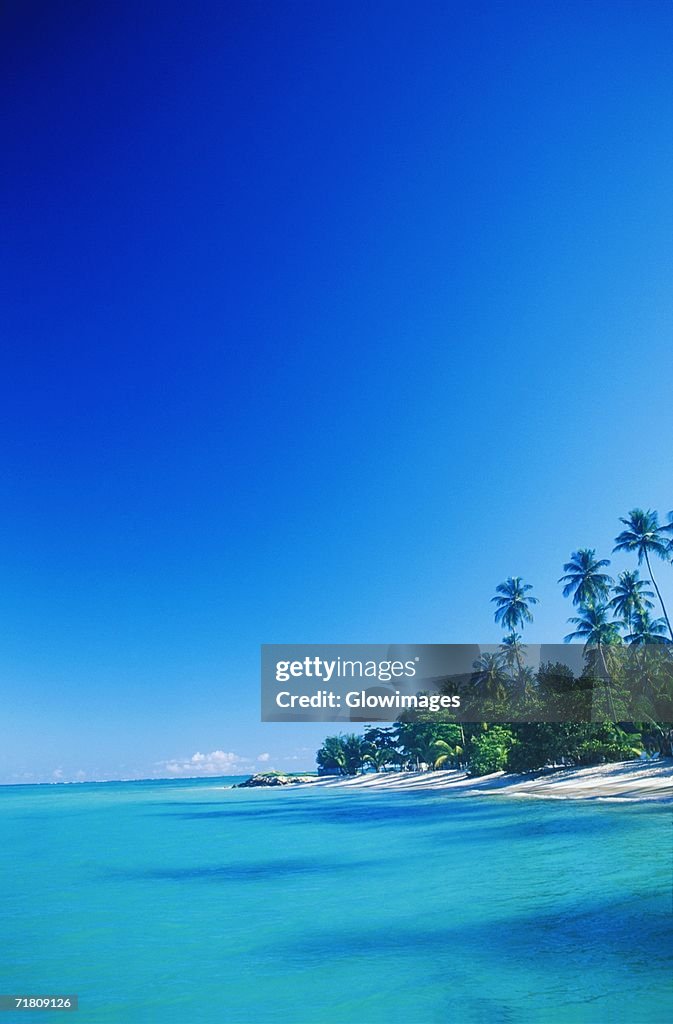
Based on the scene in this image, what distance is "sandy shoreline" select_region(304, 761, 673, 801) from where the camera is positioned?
78.7 feet

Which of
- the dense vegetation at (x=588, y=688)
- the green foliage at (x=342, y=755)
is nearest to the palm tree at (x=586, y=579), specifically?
the dense vegetation at (x=588, y=688)

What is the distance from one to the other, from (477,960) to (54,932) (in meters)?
8.42

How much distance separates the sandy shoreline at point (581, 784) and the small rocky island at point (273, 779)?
118 feet

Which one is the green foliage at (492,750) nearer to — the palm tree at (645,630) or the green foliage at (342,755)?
the palm tree at (645,630)

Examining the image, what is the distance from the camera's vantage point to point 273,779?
81.4 metres

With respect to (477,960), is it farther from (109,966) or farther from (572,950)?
(109,966)

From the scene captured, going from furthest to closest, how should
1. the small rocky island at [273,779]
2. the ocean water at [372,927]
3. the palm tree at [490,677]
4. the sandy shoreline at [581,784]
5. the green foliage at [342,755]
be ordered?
the small rocky island at [273,779]
the green foliage at [342,755]
the palm tree at [490,677]
the sandy shoreline at [581,784]
the ocean water at [372,927]

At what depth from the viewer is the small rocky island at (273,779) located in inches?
3091

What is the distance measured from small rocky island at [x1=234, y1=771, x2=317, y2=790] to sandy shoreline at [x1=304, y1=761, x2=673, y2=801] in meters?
36.0

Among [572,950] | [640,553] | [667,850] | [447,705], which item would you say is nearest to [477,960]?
[572,950]

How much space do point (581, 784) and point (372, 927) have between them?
18.9 meters

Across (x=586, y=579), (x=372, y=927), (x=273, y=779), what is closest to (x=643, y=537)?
(x=586, y=579)
